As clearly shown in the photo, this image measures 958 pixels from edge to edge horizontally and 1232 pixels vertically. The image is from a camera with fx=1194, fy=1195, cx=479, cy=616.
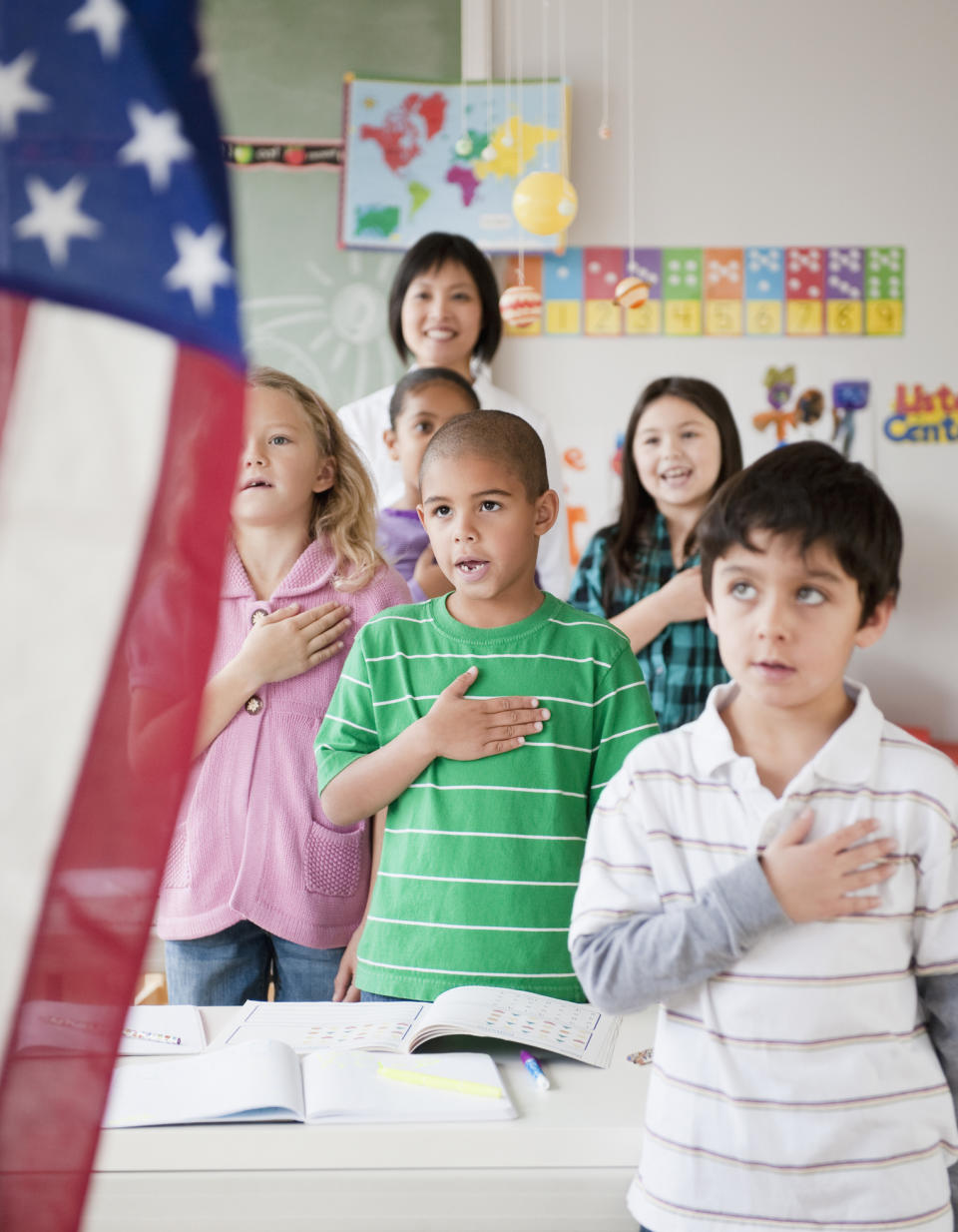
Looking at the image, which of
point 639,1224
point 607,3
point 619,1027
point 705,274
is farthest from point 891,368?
point 639,1224

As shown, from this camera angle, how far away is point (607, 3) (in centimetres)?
341

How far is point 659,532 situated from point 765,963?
1379mm

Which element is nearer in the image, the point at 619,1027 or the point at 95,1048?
the point at 95,1048

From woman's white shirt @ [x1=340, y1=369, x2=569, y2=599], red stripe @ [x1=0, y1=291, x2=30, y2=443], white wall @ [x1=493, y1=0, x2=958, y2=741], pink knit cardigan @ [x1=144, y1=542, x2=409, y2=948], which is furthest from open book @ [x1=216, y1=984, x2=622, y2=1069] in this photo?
white wall @ [x1=493, y1=0, x2=958, y2=741]

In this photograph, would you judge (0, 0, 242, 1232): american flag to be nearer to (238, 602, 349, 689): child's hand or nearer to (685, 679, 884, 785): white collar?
(685, 679, 884, 785): white collar

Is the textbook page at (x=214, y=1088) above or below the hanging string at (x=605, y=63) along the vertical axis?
below

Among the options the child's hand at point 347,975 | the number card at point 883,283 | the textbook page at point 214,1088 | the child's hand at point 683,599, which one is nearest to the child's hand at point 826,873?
the textbook page at point 214,1088

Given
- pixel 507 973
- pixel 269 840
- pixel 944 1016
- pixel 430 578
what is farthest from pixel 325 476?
pixel 944 1016

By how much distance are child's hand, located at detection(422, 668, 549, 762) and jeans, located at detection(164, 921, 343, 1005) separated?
397 mm

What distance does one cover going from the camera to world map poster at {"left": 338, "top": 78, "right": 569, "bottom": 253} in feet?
11.0

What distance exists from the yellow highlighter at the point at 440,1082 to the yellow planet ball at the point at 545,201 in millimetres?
2239

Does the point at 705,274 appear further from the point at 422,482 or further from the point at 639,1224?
the point at 639,1224

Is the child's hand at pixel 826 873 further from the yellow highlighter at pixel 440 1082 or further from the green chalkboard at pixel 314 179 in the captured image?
the green chalkboard at pixel 314 179

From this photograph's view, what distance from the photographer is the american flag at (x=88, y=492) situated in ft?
1.20
